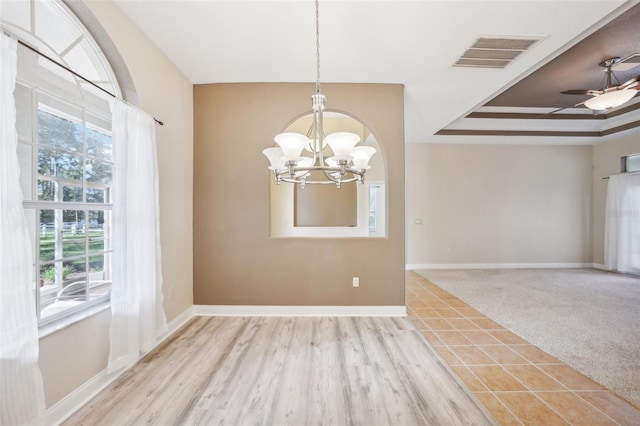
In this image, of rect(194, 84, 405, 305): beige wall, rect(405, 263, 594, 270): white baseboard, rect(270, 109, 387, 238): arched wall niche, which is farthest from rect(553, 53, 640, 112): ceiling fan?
Answer: rect(405, 263, 594, 270): white baseboard

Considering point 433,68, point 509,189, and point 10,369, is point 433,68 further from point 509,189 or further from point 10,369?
point 509,189

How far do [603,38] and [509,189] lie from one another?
393 cm

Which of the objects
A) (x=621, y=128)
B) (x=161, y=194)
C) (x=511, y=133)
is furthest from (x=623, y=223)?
(x=161, y=194)

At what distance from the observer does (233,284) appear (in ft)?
10.6

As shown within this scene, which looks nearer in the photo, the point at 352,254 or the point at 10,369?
the point at 10,369

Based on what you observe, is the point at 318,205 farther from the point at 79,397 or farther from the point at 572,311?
the point at 572,311

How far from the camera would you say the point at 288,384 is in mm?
1938

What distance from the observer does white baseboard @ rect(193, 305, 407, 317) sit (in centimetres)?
320

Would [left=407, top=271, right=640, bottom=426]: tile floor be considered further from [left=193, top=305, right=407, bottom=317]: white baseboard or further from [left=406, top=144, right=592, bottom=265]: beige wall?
[left=406, top=144, right=592, bottom=265]: beige wall

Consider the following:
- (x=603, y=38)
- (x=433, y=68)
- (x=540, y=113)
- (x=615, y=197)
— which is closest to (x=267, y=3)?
(x=433, y=68)

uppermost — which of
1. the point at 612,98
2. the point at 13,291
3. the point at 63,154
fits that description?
the point at 612,98

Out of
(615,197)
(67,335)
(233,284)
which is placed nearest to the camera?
(67,335)

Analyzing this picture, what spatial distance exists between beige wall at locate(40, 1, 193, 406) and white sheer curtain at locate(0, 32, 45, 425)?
11.5 inches

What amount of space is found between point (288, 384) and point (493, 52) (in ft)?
11.8
